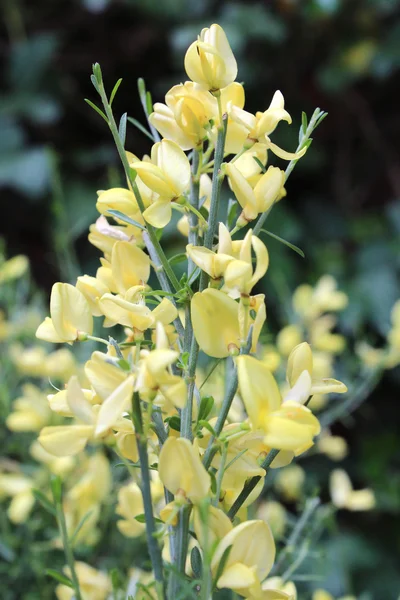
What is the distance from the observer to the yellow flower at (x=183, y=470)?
7.5 inches

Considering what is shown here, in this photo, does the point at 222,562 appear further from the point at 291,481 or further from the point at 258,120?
the point at 291,481

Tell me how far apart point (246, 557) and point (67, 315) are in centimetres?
10

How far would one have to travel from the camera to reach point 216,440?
8.3 inches

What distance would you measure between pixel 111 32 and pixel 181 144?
4.01 feet

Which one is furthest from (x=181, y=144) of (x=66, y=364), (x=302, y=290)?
(x=302, y=290)

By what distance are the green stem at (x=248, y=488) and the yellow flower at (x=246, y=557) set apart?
0.02 m

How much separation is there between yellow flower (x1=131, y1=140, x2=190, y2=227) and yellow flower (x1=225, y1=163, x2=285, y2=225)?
18 millimetres

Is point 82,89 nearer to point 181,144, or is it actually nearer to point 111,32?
point 111,32

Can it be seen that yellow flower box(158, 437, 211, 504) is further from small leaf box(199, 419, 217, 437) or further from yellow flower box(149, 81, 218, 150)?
yellow flower box(149, 81, 218, 150)

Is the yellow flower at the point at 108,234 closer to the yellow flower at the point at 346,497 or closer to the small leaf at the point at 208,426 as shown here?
the small leaf at the point at 208,426

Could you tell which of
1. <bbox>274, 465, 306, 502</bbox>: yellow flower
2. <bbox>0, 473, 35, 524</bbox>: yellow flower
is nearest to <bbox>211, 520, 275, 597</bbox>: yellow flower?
<bbox>0, 473, 35, 524</bbox>: yellow flower

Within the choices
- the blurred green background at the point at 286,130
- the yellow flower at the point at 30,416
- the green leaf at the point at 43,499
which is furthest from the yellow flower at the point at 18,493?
the blurred green background at the point at 286,130

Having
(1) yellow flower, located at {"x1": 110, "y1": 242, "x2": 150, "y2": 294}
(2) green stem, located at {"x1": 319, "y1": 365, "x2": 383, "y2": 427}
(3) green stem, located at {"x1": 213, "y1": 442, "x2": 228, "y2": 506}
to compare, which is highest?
(1) yellow flower, located at {"x1": 110, "y1": 242, "x2": 150, "y2": 294}

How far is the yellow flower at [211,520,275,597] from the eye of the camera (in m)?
0.19
